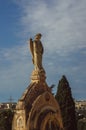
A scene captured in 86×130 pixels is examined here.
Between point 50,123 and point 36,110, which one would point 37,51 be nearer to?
point 36,110

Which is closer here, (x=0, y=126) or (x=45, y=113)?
(x=45, y=113)

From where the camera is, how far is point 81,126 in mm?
48719

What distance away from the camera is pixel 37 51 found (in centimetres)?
1989

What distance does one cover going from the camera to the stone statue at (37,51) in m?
19.8

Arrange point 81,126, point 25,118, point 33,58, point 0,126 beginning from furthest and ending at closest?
point 81,126 → point 0,126 → point 33,58 → point 25,118

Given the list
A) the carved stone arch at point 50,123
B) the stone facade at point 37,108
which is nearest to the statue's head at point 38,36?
the stone facade at point 37,108

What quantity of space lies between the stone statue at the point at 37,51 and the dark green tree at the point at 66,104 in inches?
746

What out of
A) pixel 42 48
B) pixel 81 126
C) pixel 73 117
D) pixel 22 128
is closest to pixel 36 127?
pixel 22 128

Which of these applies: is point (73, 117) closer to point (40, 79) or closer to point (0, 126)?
point (0, 126)

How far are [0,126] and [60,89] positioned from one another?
689 cm

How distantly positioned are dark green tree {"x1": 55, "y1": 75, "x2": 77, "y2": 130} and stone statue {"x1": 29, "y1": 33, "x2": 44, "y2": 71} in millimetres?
18947

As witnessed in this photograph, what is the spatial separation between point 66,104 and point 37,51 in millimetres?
21073

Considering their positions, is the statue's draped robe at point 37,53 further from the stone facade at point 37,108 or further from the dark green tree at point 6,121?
the dark green tree at point 6,121

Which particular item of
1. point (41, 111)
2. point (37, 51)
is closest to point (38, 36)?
point (37, 51)
